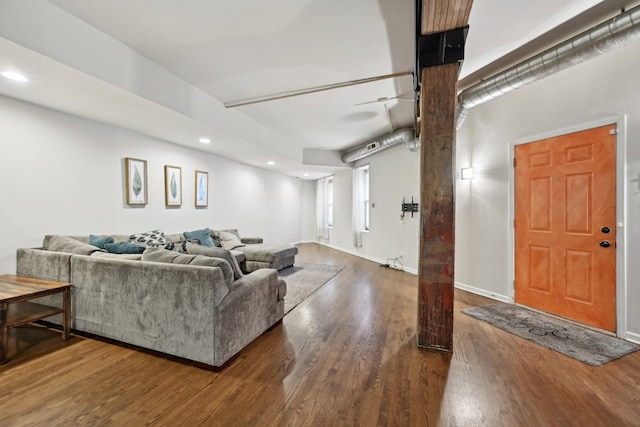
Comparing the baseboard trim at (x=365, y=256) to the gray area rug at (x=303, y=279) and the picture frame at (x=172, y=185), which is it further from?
the picture frame at (x=172, y=185)

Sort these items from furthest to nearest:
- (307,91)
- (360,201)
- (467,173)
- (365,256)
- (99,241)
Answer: (360,201) < (365,256) < (467,173) < (307,91) < (99,241)

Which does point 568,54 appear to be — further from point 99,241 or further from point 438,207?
point 99,241

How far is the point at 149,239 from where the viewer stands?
3955 mm

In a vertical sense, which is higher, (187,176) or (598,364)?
(187,176)

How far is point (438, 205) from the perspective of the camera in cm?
235

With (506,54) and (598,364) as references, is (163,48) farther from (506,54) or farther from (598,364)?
(598,364)

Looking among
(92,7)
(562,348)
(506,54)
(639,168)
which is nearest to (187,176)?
(92,7)

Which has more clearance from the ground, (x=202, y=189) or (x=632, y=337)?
(x=202, y=189)

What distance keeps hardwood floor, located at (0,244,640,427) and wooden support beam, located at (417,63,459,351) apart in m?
0.27

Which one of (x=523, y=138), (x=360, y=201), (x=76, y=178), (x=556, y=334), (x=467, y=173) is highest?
(x=523, y=138)

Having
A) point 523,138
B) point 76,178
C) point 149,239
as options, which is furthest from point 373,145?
point 76,178

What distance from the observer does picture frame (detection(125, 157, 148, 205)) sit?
4078 mm

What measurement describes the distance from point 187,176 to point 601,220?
600 cm

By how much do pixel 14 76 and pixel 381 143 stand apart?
505 cm
